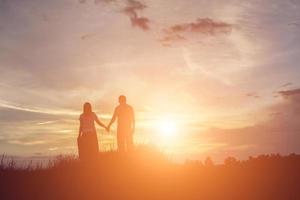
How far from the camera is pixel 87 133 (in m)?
22.0

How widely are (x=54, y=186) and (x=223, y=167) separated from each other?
751 centimetres

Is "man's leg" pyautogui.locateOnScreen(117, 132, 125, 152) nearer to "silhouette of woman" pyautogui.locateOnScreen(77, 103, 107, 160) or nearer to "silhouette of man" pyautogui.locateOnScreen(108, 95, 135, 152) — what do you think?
"silhouette of man" pyautogui.locateOnScreen(108, 95, 135, 152)

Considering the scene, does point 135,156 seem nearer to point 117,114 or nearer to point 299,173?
point 117,114

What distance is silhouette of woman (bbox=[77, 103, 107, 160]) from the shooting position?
21516 mm

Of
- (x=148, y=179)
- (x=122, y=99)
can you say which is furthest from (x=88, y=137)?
(x=148, y=179)

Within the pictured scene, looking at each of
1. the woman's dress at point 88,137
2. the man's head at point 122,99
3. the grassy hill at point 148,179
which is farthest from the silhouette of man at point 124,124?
the woman's dress at point 88,137

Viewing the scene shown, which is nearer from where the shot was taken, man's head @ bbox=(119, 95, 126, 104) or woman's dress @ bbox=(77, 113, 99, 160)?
woman's dress @ bbox=(77, 113, 99, 160)

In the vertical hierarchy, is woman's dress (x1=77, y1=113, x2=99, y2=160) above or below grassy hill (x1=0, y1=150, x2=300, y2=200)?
above

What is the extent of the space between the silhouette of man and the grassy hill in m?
0.53

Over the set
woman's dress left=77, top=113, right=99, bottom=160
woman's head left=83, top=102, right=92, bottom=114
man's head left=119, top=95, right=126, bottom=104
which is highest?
man's head left=119, top=95, right=126, bottom=104

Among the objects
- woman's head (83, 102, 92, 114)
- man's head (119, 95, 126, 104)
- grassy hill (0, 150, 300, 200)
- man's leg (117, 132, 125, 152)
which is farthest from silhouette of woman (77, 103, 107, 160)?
man's head (119, 95, 126, 104)

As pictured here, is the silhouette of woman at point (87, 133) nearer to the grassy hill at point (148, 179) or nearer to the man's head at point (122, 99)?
the grassy hill at point (148, 179)

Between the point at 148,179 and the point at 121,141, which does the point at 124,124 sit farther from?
the point at 148,179

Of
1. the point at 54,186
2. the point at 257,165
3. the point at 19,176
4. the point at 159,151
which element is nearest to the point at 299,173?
the point at 257,165
